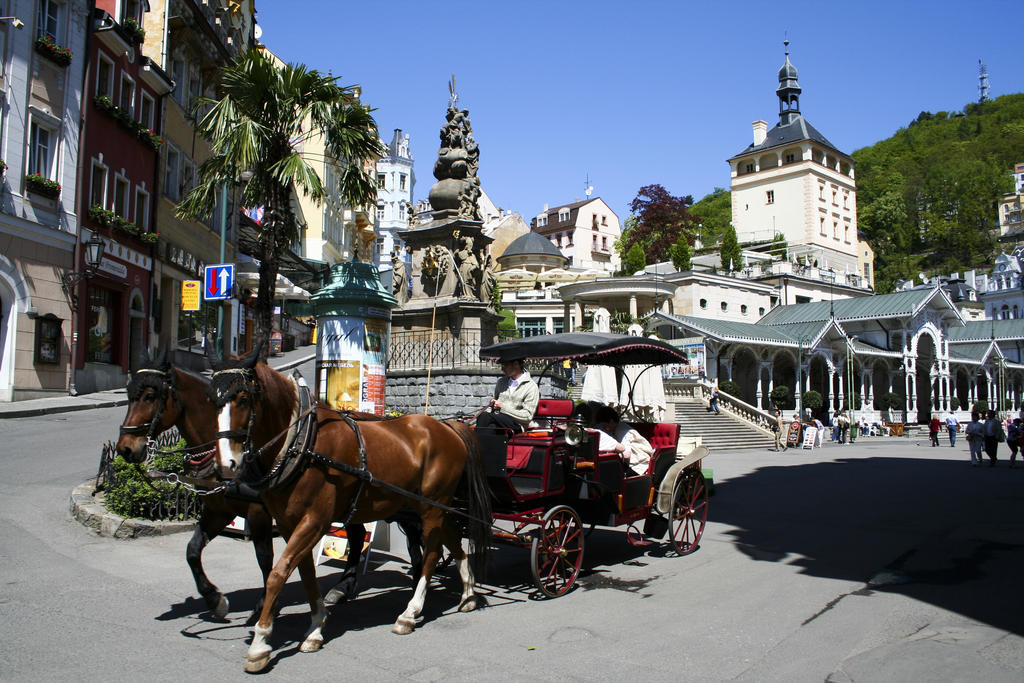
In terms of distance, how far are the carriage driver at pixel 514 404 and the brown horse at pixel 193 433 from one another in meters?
2.62

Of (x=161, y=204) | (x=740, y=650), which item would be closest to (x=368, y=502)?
(x=740, y=650)

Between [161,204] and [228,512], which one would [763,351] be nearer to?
[161,204]

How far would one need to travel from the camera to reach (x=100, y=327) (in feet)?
77.6

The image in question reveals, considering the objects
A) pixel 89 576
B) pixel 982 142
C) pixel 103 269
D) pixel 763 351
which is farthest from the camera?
pixel 982 142

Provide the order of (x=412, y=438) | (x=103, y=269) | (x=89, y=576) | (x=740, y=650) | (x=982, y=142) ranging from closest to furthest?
(x=740, y=650) → (x=412, y=438) → (x=89, y=576) → (x=103, y=269) → (x=982, y=142)

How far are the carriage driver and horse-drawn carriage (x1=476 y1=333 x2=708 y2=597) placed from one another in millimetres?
159

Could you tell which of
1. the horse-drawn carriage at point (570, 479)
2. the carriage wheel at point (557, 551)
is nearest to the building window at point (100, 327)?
the horse-drawn carriage at point (570, 479)

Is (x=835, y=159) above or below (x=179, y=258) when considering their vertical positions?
above

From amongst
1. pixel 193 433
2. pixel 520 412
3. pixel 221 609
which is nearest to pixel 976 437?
pixel 520 412

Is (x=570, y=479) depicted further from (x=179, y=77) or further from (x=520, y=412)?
(x=179, y=77)

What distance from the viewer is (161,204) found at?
28.3 metres

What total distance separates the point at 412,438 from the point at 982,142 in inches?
5171

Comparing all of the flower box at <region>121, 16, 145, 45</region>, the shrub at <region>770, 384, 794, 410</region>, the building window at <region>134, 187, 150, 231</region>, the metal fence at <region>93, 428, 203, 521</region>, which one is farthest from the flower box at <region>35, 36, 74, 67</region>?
the shrub at <region>770, 384, 794, 410</region>

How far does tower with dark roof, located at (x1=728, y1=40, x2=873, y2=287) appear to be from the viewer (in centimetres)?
7462
